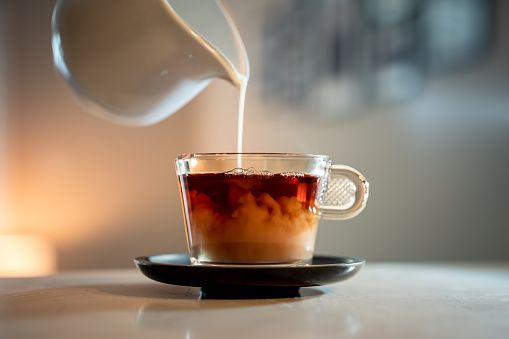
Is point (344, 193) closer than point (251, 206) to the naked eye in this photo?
No

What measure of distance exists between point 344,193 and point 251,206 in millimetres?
164

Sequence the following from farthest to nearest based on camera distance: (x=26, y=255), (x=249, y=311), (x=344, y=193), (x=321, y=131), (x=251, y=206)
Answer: (x=321, y=131)
(x=26, y=255)
(x=344, y=193)
(x=251, y=206)
(x=249, y=311)

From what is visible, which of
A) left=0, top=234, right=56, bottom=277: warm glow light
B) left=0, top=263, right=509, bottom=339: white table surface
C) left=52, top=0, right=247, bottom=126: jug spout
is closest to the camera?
left=0, top=263, right=509, bottom=339: white table surface

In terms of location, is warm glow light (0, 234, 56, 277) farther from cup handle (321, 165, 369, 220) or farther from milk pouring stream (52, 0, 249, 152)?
cup handle (321, 165, 369, 220)

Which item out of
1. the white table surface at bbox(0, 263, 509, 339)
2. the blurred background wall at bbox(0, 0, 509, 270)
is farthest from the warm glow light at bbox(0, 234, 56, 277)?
the white table surface at bbox(0, 263, 509, 339)

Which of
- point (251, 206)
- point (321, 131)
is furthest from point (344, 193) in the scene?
point (321, 131)

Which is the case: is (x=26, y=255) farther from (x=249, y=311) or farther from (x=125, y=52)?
(x=249, y=311)

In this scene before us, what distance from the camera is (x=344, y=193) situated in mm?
829

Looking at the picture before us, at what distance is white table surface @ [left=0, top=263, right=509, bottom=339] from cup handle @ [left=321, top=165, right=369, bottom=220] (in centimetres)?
10

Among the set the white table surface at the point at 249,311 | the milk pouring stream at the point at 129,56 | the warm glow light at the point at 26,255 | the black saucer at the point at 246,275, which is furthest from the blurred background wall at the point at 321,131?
the black saucer at the point at 246,275

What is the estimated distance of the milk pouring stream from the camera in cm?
74

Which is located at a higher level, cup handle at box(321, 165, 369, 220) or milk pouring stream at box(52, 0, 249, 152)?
milk pouring stream at box(52, 0, 249, 152)

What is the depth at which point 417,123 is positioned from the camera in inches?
66.9

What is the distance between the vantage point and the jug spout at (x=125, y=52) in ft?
2.43
